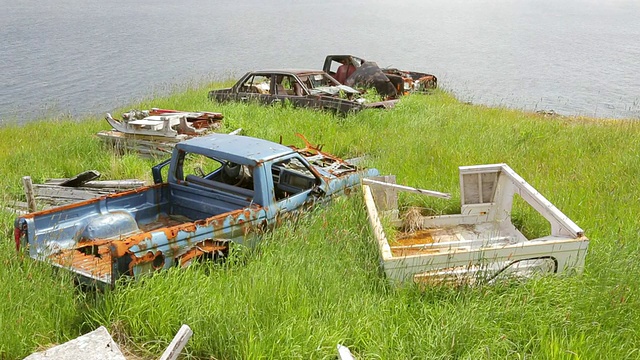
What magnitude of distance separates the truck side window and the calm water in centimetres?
1204

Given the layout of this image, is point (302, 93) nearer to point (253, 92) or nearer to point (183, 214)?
point (253, 92)

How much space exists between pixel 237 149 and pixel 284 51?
27.6 metres

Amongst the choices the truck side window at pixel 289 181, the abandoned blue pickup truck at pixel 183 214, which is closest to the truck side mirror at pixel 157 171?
the abandoned blue pickup truck at pixel 183 214

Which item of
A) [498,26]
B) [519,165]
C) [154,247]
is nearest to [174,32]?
[498,26]

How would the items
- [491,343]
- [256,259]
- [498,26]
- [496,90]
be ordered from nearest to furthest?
[491,343], [256,259], [496,90], [498,26]

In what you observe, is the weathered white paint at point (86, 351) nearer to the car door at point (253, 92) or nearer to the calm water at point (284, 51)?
the car door at point (253, 92)

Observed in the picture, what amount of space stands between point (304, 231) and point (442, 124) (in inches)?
282

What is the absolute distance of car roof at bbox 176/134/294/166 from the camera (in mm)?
5879

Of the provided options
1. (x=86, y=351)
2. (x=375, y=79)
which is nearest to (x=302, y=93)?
(x=375, y=79)

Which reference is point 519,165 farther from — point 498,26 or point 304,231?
point 498,26

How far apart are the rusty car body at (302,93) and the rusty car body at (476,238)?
231 inches

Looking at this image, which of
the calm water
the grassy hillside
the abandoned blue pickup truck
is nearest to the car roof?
the abandoned blue pickup truck

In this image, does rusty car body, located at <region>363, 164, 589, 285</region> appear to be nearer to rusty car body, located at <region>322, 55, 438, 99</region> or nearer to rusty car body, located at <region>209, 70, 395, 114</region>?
→ rusty car body, located at <region>209, 70, 395, 114</region>

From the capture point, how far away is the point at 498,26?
52.2 meters
